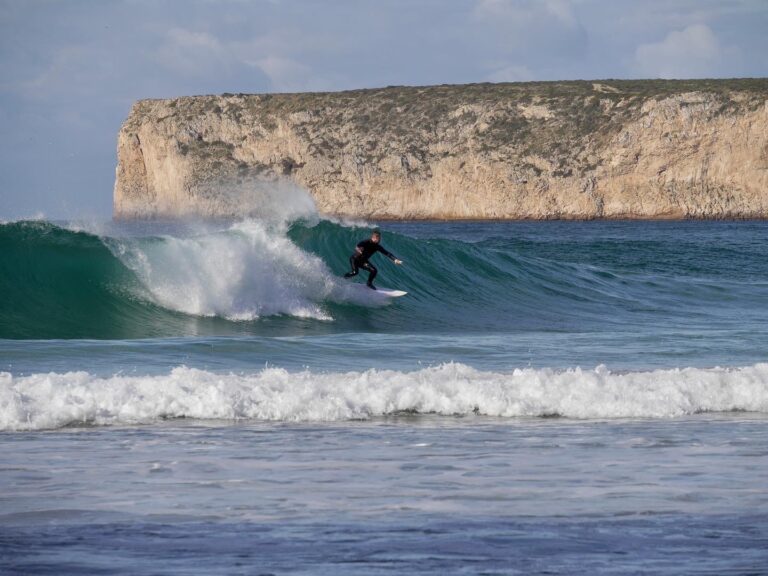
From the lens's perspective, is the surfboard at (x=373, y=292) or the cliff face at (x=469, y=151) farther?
the cliff face at (x=469, y=151)

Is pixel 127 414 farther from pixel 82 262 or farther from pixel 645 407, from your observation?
pixel 82 262

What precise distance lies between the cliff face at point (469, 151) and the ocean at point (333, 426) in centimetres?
5939

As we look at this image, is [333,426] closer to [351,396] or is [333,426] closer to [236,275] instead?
[351,396]

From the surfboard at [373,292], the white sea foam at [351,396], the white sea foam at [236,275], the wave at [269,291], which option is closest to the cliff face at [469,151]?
the wave at [269,291]

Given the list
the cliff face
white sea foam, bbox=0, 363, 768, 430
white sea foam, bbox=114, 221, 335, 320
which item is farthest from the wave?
the cliff face

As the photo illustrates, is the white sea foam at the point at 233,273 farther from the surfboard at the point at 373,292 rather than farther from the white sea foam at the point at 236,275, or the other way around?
the surfboard at the point at 373,292

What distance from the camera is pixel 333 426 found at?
8.07 metres

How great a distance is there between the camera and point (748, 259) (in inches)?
1404


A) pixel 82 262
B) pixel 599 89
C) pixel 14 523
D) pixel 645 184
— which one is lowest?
pixel 14 523

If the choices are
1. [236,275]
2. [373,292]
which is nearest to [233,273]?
[236,275]

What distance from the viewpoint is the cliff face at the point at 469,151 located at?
8119cm

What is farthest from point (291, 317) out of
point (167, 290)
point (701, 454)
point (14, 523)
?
point (14, 523)

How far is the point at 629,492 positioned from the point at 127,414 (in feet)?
12.7

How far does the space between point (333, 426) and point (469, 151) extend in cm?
8125
